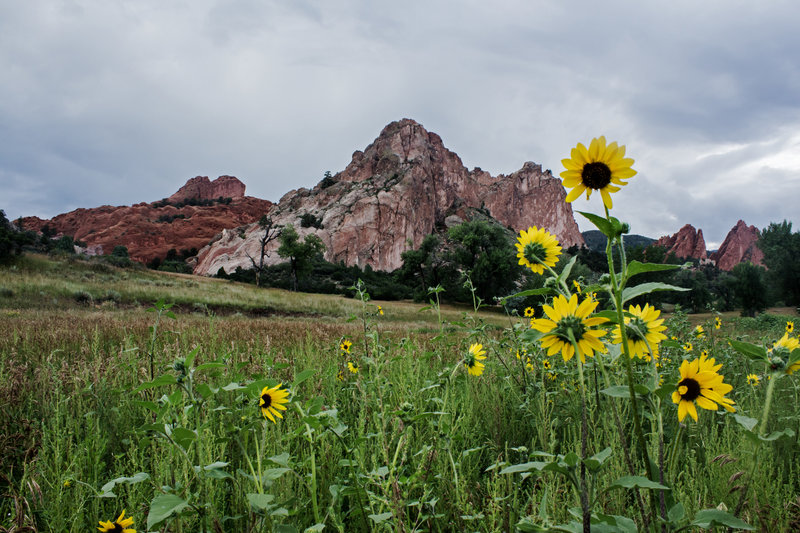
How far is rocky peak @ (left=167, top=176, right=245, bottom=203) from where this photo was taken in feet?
477

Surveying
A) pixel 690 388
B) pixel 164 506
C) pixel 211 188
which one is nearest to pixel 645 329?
pixel 690 388

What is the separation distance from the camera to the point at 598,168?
0.92 m

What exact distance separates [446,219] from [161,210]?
82036mm

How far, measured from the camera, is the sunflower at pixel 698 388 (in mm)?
961

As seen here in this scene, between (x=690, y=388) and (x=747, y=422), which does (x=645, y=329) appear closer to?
(x=690, y=388)

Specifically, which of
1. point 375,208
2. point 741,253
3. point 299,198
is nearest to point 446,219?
point 375,208

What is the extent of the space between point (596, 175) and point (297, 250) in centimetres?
4334

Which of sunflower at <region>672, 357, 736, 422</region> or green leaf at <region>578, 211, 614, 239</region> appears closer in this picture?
green leaf at <region>578, 211, 614, 239</region>

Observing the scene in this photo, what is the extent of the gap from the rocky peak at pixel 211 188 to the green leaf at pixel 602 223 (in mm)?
159921

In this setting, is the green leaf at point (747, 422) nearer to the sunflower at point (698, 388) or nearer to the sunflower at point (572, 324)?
the sunflower at point (698, 388)

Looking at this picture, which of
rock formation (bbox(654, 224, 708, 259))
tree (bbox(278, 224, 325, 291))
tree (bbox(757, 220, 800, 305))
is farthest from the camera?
rock formation (bbox(654, 224, 708, 259))

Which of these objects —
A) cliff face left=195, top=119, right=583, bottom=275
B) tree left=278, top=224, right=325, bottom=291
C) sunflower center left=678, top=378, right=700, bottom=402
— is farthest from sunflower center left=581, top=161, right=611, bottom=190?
cliff face left=195, top=119, right=583, bottom=275

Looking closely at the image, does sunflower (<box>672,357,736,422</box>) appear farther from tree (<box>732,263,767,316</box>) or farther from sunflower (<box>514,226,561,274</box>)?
tree (<box>732,263,767,316</box>)

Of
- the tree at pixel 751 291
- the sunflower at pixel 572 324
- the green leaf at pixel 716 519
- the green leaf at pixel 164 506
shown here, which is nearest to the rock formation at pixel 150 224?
the tree at pixel 751 291
